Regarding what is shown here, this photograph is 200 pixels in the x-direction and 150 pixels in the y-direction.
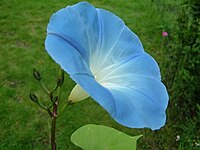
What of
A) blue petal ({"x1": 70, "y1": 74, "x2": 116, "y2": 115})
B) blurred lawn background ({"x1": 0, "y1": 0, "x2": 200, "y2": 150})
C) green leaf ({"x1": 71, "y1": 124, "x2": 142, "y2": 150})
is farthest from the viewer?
blurred lawn background ({"x1": 0, "y1": 0, "x2": 200, "y2": 150})

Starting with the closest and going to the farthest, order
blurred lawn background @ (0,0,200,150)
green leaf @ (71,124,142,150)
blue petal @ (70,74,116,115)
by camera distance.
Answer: blue petal @ (70,74,116,115)
green leaf @ (71,124,142,150)
blurred lawn background @ (0,0,200,150)

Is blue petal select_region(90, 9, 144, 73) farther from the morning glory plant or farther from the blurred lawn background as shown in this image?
the blurred lawn background

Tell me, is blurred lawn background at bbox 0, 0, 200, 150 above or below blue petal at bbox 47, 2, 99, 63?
below

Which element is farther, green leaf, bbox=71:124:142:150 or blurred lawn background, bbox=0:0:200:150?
blurred lawn background, bbox=0:0:200:150

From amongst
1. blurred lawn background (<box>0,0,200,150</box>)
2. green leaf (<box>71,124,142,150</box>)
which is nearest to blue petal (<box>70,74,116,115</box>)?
green leaf (<box>71,124,142,150</box>)

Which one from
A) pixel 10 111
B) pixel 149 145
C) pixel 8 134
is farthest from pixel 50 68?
pixel 149 145

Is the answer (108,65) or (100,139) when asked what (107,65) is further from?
(100,139)

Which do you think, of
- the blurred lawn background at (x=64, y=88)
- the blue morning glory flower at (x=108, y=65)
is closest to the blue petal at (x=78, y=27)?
the blue morning glory flower at (x=108, y=65)
